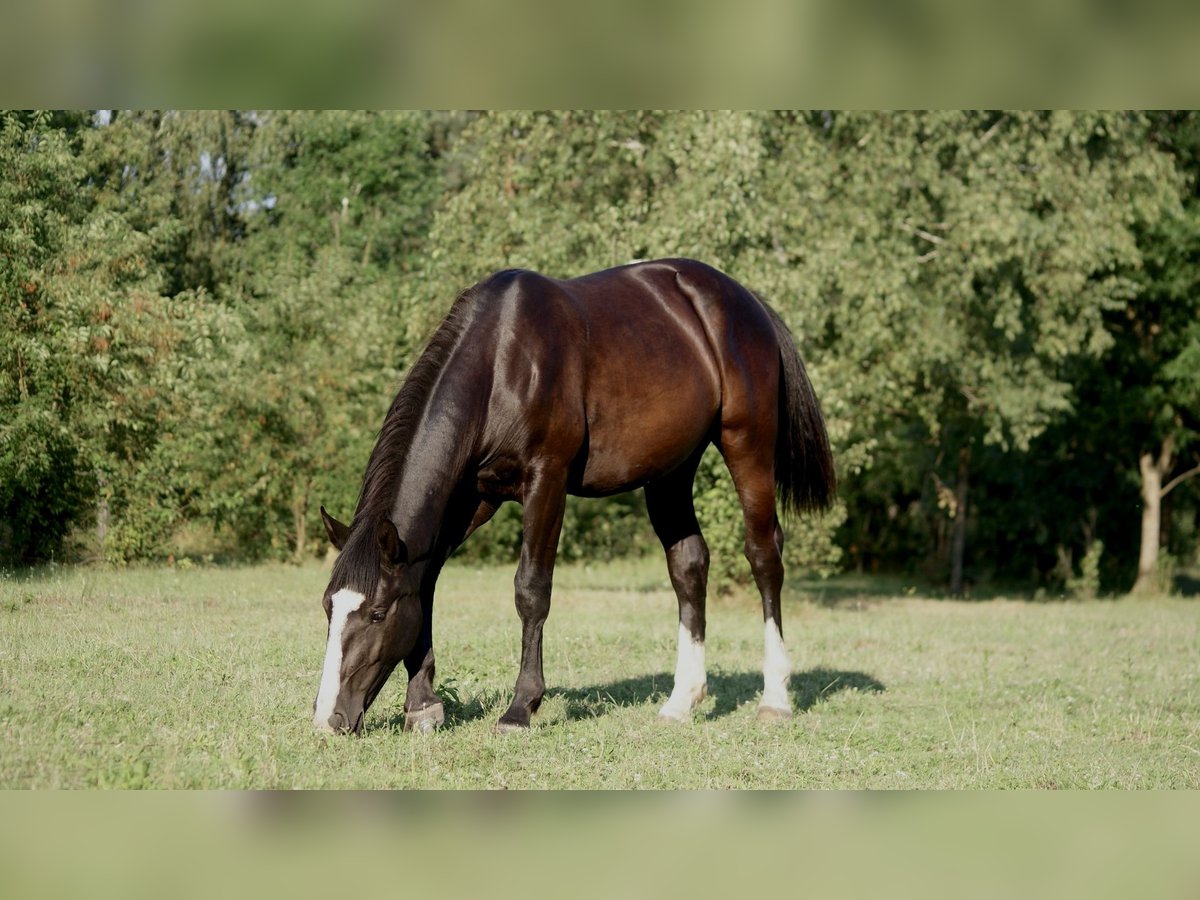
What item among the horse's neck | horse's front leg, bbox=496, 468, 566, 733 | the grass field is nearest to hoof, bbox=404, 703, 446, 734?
the grass field

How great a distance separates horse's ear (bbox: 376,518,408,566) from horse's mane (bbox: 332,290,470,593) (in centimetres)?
5

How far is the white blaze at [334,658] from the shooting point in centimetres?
606

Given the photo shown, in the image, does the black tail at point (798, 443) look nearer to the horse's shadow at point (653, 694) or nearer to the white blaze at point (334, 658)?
the horse's shadow at point (653, 694)

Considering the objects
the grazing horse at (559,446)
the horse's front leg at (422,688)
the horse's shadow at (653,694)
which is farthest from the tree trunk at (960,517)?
the horse's front leg at (422,688)

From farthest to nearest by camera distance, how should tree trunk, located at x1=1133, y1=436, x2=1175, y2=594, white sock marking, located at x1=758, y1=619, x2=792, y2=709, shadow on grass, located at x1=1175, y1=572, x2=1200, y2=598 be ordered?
shadow on grass, located at x1=1175, y1=572, x2=1200, y2=598, tree trunk, located at x1=1133, y1=436, x2=1175, y2=594, white sock marking, located at x1=758, y1=619, x2=792, y2=709

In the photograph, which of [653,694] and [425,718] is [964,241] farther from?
[425,718]

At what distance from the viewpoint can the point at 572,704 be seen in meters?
7.90

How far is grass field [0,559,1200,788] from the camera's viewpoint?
18.7ft

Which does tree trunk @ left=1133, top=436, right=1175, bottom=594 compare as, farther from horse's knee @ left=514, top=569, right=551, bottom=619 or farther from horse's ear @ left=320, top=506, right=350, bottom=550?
horse's ear @ left=320, top=506, right=350, bottom=550

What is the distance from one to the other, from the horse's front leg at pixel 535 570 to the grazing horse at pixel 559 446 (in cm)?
1

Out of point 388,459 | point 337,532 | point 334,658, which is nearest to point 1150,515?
point 388,459

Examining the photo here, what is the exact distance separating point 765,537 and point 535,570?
1973 mm
